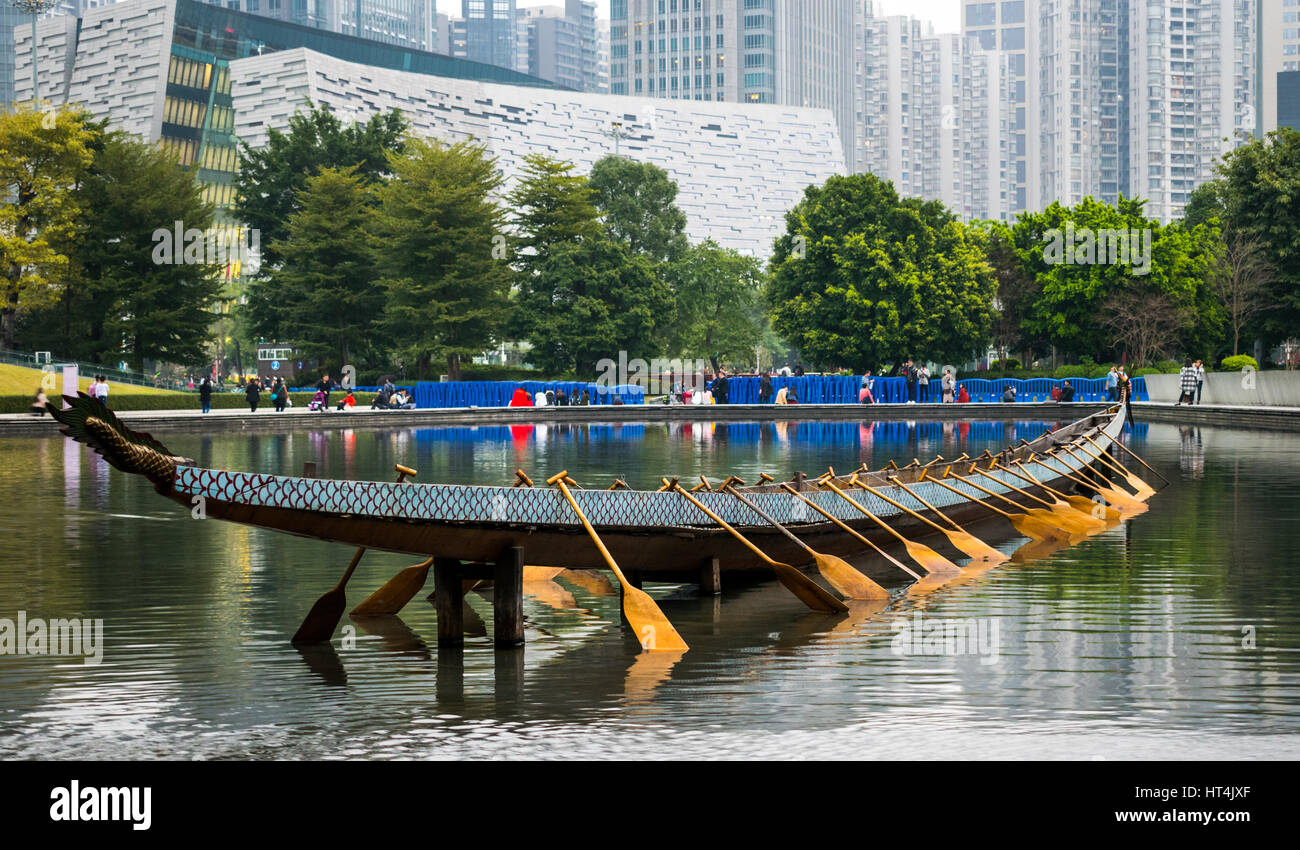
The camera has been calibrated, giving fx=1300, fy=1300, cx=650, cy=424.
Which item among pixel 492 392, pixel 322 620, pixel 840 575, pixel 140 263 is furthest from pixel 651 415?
pixel 322 620

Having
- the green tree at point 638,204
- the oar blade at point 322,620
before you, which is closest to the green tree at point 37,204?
the green tree at point 638,204

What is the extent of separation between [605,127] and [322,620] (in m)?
124

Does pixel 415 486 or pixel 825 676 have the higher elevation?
pixel 415 486

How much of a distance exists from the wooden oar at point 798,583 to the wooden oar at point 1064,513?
588 centimetres

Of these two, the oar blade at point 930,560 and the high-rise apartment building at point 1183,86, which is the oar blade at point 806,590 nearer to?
the oar blade at point 930,560

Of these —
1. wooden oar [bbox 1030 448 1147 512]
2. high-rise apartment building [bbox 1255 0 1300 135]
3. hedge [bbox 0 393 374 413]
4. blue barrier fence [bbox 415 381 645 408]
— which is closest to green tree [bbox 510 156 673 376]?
blue barrier fence [bbox 415 381 645 408]

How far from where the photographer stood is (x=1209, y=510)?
19500 millimetres

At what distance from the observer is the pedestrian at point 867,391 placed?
5450 centimetres

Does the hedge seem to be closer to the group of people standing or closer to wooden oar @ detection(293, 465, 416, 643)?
the group of people standing

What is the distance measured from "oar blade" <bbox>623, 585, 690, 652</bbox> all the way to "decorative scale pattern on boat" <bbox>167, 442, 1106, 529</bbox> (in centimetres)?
74

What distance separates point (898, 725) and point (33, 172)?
183ft

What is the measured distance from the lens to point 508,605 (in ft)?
33.9
